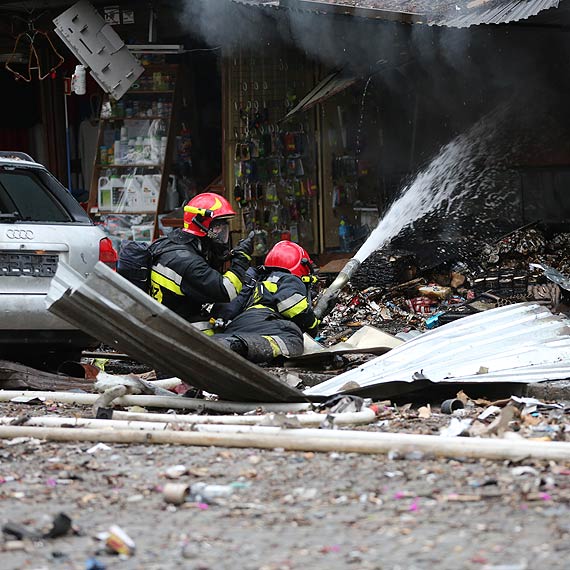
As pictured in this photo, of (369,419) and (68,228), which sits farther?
(68,228)

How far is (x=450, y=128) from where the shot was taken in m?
12.7

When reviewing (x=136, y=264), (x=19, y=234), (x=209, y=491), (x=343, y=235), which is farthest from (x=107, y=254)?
(x=343, y=235)

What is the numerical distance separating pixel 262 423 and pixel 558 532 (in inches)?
79.1

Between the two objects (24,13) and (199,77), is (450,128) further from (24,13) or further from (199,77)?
(24,13)

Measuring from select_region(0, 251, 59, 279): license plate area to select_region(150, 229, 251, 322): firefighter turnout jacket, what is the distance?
765 millimetres

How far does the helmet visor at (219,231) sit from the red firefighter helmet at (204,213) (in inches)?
1.3

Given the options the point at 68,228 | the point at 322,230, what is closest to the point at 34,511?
the point at 68,228

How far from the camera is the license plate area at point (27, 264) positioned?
24.1ft

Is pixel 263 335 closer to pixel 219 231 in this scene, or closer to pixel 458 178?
pixel 219 231

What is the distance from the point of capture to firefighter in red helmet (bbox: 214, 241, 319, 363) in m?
7.56

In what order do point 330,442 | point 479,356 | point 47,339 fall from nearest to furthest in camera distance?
point 330,442 → point 479,356 → point 47,339

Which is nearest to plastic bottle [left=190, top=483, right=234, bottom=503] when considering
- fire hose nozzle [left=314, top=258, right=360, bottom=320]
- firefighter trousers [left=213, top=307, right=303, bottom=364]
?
firefighter trousers [left=213, top=307, right=303, bottom=364]

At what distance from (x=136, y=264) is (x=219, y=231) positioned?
0.64 meters

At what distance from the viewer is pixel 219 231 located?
26.2 ft
